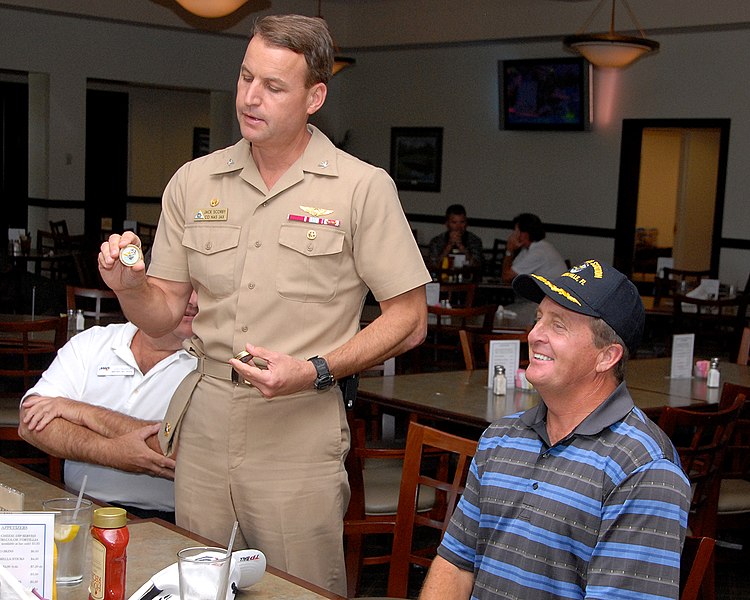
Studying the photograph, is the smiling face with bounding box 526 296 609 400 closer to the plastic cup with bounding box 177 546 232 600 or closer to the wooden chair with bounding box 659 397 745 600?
the plastic cup with bounding box 177 546 232 600

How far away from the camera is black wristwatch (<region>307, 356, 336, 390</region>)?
2314mm

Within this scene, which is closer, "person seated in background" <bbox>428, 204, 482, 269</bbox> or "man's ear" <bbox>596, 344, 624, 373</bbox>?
"man's ear" <bbox>596, 344, 624, 373</bbox>

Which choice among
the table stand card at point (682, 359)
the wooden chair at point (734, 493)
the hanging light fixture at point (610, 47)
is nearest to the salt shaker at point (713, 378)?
the table stand card at point (682, 359)

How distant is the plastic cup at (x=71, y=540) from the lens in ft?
6.20

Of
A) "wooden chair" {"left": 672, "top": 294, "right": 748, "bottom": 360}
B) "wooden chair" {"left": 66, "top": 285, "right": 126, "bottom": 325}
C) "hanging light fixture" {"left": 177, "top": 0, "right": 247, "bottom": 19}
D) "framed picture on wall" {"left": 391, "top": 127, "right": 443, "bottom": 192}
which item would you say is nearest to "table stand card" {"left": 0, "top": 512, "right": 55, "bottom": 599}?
"wooden chair" {"left": 66, "top": 285, "right": 126, "bottom": 325}

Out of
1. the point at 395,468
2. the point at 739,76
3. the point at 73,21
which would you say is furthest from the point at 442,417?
the point at 73,21

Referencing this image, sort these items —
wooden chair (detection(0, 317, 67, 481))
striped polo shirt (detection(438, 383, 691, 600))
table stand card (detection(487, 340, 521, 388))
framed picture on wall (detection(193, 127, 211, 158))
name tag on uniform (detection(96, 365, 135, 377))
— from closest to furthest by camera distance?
striped polo shirt (detection(438, 383, 691, 600)), name tag on uniform (detection(96, 365, 135, 377)), table stand card (detection(487, 340, 521, 388)), wooden chair (detection(0, 317, 67, 481)), framed picture on wall (detection(193, 127, 211, 158))

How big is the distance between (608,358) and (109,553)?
96 centimetres

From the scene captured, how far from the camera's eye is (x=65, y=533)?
6.19 feet

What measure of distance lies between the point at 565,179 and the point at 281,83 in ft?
34.4

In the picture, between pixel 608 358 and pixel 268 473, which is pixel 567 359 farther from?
pixel 268 473

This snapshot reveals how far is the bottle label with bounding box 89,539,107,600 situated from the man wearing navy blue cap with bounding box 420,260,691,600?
666 millimetres

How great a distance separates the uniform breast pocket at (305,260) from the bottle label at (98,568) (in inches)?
31.6

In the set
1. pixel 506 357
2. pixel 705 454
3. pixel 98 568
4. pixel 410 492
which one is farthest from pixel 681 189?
pixel 98 568
